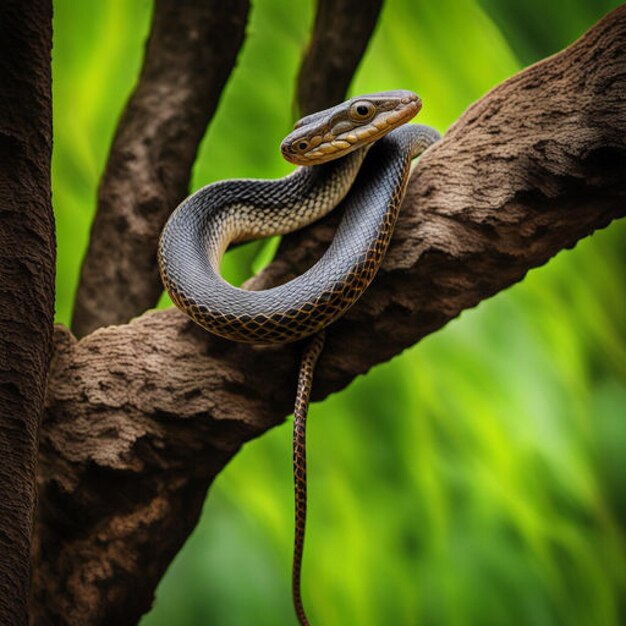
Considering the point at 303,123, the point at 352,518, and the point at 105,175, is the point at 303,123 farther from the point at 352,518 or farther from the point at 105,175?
the point at 352,518

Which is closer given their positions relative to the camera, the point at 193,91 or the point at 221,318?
the point at 221,318

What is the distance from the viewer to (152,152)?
111 inches

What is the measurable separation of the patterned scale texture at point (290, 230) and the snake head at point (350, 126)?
0.32 ft

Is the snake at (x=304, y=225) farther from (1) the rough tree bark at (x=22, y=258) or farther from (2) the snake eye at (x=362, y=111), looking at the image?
(1) the rough tree bark at (x=22, y=258)

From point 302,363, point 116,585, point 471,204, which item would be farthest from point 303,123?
point 116,585

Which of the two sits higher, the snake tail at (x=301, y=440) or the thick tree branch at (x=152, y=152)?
the thick tree branch at (x=152, y=152)

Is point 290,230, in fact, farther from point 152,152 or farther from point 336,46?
point 336,46

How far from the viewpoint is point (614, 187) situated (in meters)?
1.77

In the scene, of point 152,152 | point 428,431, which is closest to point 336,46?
point 152,152

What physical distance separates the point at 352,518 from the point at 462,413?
66cm

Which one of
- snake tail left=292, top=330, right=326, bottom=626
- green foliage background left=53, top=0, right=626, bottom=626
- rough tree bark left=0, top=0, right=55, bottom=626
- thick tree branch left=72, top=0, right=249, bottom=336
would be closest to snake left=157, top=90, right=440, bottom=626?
snake tail left=292, top=330, right=326, bottom=626

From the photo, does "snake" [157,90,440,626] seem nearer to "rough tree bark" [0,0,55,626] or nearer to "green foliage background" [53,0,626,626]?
"rough tree bark" [0,0,55,626]

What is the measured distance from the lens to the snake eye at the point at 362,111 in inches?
80.8

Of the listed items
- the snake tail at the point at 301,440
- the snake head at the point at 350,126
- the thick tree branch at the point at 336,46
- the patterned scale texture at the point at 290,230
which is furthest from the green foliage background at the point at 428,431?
the snake tail at the point at 301,440
